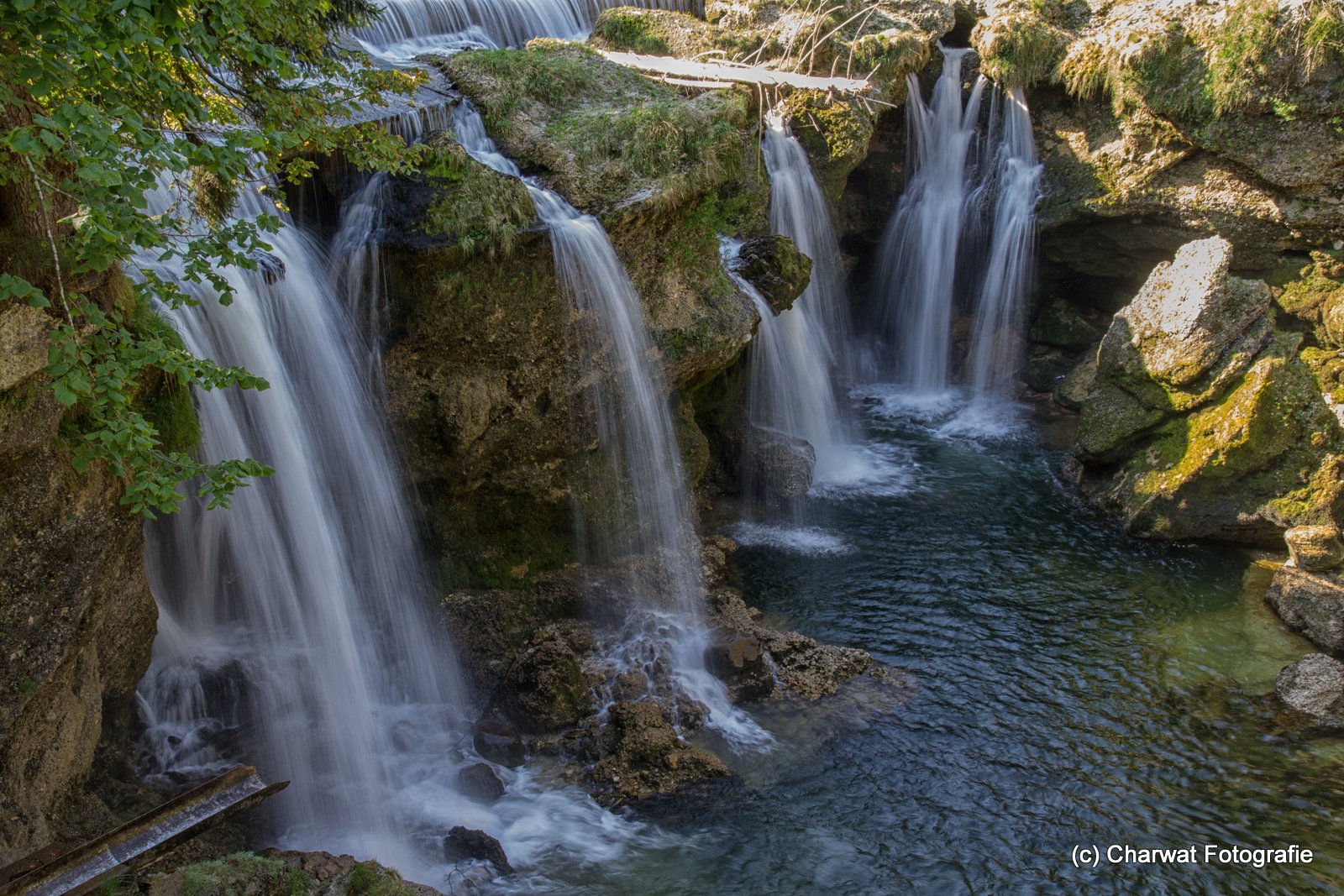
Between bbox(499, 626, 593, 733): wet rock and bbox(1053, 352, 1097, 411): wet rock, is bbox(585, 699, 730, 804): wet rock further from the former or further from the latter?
bbox(1053, 352, 1097, 411): wet rock

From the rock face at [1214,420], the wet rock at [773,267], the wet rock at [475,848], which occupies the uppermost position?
the wet rock at [773,267]

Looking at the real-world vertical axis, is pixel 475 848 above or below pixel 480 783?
below

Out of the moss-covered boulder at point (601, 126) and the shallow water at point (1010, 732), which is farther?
the moss-covered boulder at point (601, 126)

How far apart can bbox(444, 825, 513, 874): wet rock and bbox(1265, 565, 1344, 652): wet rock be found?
8872mm

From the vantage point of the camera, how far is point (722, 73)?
1146cm

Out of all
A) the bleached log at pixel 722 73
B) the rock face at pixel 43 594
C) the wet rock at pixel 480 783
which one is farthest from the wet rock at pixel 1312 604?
the rock face at pixel 43 594

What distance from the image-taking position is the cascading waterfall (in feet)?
23.3

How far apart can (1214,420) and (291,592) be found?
11203 mm

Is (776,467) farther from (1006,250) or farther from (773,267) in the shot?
(1006,250)

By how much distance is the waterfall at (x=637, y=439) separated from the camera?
29.1 feet

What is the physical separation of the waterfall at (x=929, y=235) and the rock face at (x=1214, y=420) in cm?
555

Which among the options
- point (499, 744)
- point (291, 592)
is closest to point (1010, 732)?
point (499, 744)

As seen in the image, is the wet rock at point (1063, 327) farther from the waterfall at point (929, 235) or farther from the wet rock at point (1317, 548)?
the wet rock at point (1317, 548)

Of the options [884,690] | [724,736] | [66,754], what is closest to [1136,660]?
[884,690]
